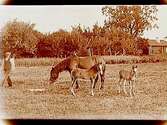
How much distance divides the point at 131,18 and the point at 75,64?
0.26 metres

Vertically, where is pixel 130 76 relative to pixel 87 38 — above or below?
below

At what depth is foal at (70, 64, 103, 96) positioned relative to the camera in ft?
5.49

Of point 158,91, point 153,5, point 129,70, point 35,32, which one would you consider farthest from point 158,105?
point 35,32

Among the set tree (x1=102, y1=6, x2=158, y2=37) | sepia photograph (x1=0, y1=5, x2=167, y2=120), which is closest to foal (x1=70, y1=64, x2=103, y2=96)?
sepia photograph (x1=0, y1=5, x2=167, y2=120)

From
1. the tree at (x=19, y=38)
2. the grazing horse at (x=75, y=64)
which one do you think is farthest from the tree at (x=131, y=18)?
the tree at (x=19, y=38)

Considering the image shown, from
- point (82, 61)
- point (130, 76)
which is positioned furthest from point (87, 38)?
point (130, 76)

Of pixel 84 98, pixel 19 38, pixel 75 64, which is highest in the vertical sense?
pixel 19 38

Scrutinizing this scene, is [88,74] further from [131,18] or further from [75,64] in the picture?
[131,18]

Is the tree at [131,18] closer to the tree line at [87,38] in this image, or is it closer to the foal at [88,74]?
the tree line at [87,38]

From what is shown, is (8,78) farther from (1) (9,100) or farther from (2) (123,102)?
(2) (123,102)

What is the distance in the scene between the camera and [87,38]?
5.50 feet

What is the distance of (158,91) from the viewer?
1647 mm

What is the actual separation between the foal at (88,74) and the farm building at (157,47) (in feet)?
0.64

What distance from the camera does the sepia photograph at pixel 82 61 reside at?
1.65m
